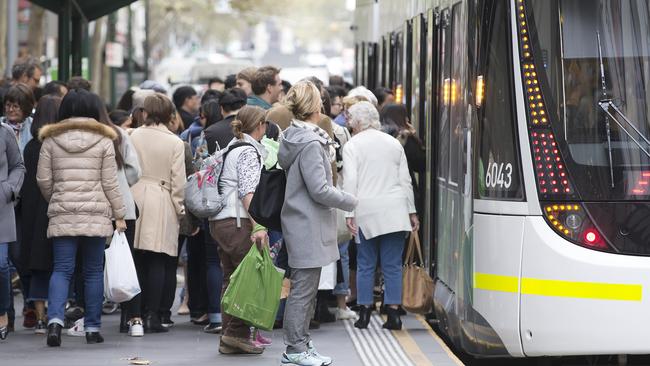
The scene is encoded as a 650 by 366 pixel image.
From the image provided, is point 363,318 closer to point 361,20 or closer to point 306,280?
point 306,280

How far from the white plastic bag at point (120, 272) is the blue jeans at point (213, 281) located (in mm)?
889

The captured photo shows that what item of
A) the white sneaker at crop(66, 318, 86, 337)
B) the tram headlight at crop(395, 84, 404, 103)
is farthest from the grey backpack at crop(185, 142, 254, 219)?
the tram headlight at crop(395, 84, 404, 103)

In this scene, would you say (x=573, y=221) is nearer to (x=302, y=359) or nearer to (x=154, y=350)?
(x=302, y=359)

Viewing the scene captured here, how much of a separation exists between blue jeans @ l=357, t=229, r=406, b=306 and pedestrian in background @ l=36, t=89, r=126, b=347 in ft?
6.64

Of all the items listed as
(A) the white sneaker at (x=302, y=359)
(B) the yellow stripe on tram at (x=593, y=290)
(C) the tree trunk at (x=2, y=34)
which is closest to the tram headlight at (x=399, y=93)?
(A) the white sneaker at (x=302, y=359)

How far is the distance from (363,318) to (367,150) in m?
1.31

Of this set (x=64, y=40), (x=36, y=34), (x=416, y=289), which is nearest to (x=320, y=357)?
(x=416, y=289)

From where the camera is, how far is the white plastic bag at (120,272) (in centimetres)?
1014

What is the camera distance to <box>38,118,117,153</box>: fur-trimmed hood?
9.83 metres

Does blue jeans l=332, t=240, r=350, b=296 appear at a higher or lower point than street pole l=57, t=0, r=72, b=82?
lower

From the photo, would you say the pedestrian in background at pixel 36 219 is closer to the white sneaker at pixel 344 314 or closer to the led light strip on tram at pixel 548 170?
the white sneaker at pixel 344 314

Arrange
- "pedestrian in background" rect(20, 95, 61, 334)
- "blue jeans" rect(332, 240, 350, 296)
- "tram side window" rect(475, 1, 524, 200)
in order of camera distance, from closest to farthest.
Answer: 1. "tram side window" rect(475, 1, 524, 200)
2. "pedestrian in background" rect(20, 95, 61, 334)
3. "blue jeans" rect(332, 240, 350, 296)

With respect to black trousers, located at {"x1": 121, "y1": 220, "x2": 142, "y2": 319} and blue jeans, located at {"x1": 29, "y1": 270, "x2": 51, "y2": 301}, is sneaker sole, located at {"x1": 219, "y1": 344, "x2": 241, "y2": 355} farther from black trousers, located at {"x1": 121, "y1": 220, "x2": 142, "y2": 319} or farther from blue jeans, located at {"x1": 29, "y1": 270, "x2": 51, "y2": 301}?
blue jeans, located at {"x1": 29, "y1": 270, "x2": 51, "y2": 301}

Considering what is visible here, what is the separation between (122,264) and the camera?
1017cm
